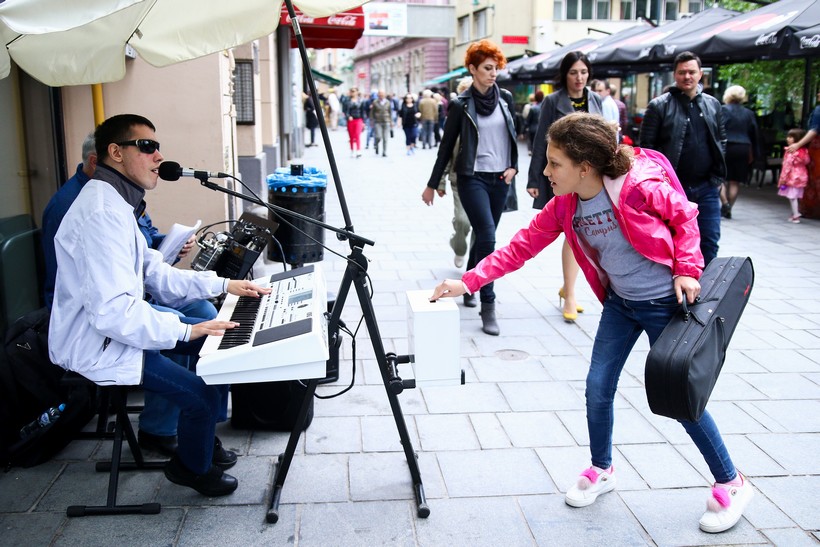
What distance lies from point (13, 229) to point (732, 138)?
10.2 m

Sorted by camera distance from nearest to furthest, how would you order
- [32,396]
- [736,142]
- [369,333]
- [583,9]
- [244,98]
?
[369,333] → [32,396] → [244,98] → [736,142] → [583,9]

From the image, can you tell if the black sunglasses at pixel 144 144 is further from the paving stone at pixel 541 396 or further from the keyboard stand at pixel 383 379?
the paving stone at pixel 541 396

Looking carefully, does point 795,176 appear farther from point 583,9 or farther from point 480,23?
point 480,23

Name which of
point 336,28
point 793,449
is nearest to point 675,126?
point 793,449

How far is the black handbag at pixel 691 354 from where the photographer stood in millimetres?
2871

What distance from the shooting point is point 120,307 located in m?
3.03

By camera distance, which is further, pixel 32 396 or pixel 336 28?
pixel 336 28

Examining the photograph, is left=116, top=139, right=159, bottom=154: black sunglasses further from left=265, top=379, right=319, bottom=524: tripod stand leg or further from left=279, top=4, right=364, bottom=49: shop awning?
left=279, top=4, right=364, bottom=49: shop awning

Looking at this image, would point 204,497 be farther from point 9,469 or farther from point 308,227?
point 308,227

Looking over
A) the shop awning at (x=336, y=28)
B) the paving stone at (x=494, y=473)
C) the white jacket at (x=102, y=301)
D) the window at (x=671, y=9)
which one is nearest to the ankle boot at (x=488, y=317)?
the paving stone at (x=494, y=473)

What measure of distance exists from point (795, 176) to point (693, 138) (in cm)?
616

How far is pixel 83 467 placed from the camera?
3807mm

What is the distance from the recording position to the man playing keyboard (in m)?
3.05

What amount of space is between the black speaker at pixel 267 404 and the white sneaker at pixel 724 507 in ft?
6.41
